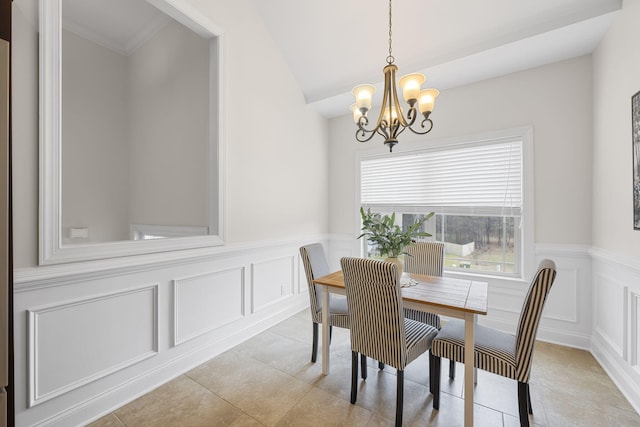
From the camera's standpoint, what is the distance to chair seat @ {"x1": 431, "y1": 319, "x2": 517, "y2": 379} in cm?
157

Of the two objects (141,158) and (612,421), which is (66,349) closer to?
(141,158)

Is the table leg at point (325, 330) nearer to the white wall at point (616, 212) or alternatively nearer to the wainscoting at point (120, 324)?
the wainscoting at point (120, 324)

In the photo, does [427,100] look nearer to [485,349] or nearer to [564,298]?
[485,349]

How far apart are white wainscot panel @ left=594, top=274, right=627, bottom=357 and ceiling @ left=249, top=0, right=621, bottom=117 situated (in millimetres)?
2106

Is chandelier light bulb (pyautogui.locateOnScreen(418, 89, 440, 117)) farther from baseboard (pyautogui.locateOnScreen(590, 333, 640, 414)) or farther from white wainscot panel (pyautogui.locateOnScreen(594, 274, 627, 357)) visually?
baseboard (pyautogui.locateOnScreen(590, 333, 640, 414))

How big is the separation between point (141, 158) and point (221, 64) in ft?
6.23

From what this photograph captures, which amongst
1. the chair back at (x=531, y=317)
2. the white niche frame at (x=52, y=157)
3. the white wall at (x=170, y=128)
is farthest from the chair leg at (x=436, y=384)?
the white wall at (x=170, y=128)

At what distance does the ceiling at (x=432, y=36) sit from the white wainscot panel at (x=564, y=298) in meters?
2.12

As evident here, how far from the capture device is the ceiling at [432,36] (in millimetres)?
2336

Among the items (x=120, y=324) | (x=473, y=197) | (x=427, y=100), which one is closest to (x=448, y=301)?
(x=427, y=100)

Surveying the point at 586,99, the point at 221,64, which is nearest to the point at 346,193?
the point at 221,64

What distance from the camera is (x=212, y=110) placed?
2.62 metres

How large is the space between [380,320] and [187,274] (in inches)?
64.4

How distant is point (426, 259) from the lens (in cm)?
270
